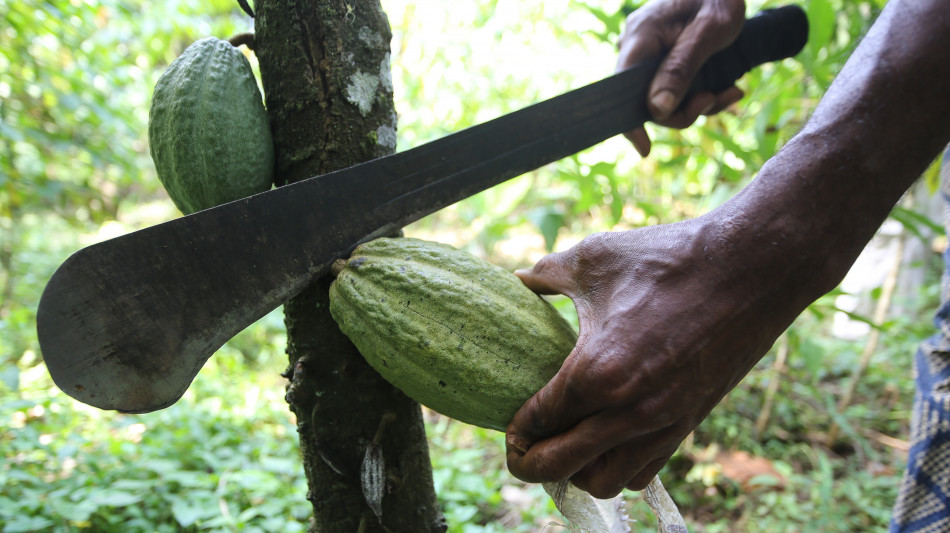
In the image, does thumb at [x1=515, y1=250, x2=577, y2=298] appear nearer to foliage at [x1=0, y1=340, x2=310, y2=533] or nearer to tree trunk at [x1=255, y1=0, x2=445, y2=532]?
tree trunk at [x1=255, y1=0, x2=445, y2=532]

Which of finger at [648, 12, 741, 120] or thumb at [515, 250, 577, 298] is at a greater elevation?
finger at [648, 12, 741, 120]

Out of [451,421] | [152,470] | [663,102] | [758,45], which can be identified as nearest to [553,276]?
[663,102]

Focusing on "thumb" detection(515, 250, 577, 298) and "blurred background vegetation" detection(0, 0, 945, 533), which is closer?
"thumb" detection(515, 250, 577, 298)

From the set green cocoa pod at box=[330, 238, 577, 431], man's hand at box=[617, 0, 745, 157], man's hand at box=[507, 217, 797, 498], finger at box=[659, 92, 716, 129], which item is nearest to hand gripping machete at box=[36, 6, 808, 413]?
green cocoa pod at box=[330, 238, 577, 431]

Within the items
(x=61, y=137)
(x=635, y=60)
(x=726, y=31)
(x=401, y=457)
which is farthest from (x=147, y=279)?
(x=61, y=137)

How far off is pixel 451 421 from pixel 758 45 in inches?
82.0

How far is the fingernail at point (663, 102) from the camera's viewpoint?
1145 millimetres

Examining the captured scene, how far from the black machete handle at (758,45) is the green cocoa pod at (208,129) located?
1.06 meters

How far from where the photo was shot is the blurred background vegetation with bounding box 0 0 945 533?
163 centimetres

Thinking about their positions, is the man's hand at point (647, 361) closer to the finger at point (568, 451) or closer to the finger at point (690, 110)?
the finger at point (568, 451)

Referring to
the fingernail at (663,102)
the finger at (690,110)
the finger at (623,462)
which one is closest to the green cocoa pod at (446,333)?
the finger at (623,462)

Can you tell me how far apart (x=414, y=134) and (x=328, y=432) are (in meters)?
3.25

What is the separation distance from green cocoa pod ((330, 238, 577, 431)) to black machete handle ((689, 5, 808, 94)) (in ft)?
2.99

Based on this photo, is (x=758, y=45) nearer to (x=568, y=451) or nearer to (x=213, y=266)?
(x=568, y=451)
